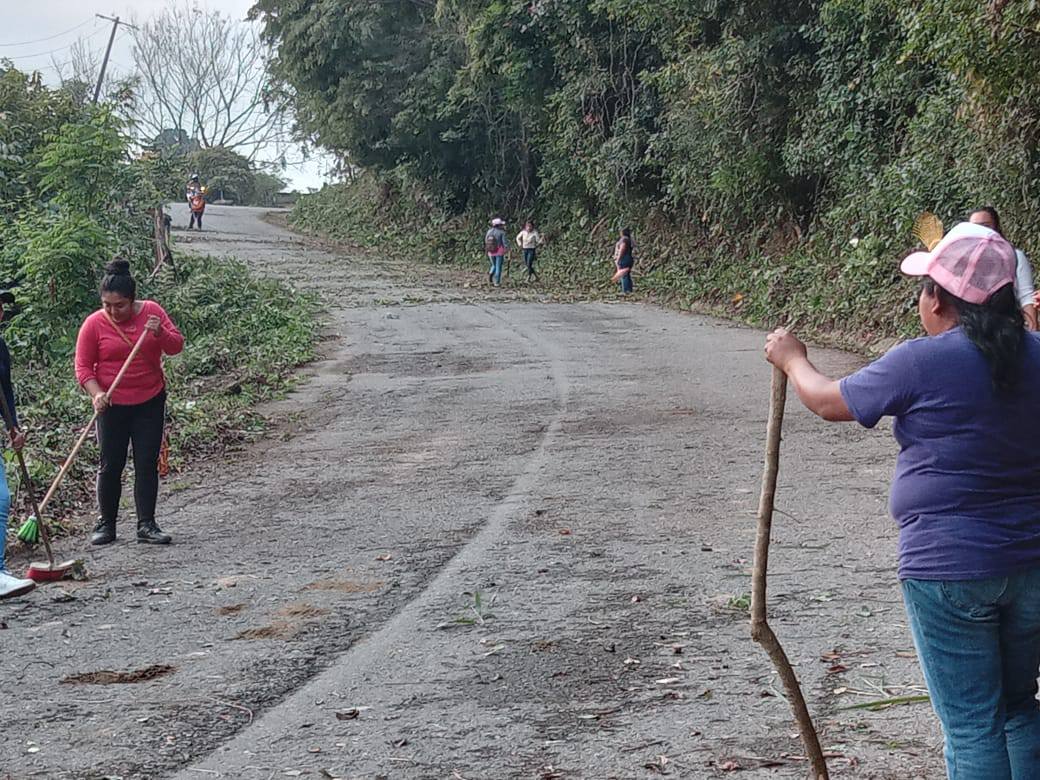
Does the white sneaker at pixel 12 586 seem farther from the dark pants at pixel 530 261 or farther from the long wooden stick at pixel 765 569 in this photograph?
the dark pants at pixel 530 261

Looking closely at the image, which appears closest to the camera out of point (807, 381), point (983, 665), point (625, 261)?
point (983, 665)

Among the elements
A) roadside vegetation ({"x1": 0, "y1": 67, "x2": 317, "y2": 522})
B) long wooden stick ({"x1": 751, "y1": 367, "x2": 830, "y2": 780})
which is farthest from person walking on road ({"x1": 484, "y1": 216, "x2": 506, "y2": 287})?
long wooden stick ({"x1": 751, "y1": 367, "x2": 830, "y2": 780})

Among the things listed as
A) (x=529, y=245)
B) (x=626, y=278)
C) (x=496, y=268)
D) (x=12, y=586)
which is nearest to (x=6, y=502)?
(x=12, y=586)

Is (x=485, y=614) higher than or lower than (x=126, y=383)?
lower

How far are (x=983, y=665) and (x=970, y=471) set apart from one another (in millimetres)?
517

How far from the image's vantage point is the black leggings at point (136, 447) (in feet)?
29.9

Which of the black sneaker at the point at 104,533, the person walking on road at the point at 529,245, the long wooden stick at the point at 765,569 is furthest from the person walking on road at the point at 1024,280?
the person walking on road at the point at 529,245

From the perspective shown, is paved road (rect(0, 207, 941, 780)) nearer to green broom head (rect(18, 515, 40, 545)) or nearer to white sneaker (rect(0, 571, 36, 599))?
white sneaker (rect(0, 571, 36, 599))

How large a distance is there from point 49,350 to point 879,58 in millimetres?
13485

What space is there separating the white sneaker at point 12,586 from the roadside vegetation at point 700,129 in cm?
1101

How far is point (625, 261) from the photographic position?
29578 mm

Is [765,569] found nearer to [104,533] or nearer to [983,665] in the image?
[983,665]

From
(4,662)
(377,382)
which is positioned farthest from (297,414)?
(4,662)

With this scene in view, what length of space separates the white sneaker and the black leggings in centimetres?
149
